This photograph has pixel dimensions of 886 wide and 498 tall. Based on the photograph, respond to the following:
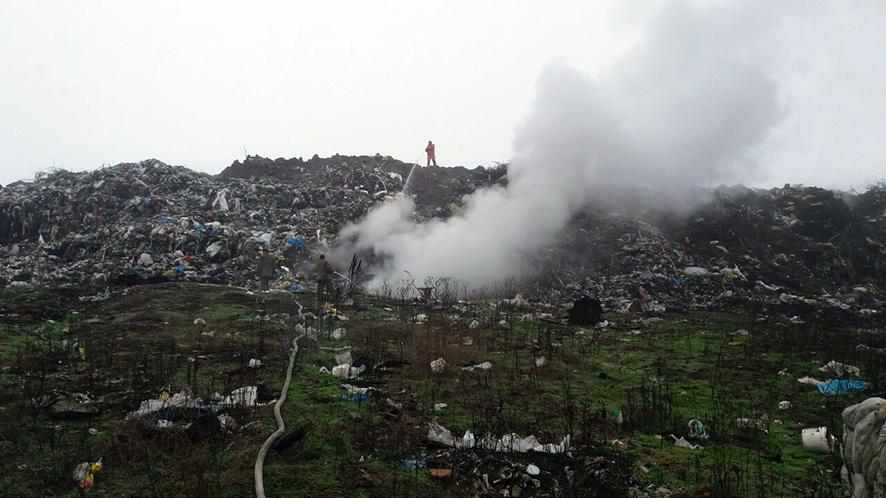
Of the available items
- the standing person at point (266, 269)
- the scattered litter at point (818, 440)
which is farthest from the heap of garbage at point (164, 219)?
the scattered litter at point (818, 440)

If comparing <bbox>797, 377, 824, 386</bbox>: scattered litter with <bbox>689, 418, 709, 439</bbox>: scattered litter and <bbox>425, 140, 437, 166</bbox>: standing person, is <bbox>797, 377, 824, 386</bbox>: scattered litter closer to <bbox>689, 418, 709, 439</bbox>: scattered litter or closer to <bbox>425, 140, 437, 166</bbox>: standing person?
<bbox>689, 418, 709, 439</bbox>: scattered litter

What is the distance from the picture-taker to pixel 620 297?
12266 millimetres

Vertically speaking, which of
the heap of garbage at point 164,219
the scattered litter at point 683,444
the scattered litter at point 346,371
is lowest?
the scattered litter at point 683,444

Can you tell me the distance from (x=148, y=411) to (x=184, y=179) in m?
15.2

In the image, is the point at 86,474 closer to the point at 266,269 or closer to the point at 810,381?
the point at 810,381

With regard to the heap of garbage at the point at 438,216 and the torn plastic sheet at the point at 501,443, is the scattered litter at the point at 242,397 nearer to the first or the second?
the torn plastic sheet at the point at 501,443

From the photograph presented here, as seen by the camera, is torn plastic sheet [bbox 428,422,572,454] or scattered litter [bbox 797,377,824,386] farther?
scattered litter [bbox 797,377,824,386]

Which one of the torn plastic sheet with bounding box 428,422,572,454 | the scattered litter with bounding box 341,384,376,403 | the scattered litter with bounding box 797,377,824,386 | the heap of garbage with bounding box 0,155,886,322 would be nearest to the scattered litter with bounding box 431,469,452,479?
the torn plastic sheet with bounding box 428,422,572,454

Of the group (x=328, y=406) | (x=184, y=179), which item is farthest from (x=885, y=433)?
(x=184, y=179)

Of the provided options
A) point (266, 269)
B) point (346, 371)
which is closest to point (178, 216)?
point (266, 269)

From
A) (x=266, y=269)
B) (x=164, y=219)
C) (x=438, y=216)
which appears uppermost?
(x=438, y=216)

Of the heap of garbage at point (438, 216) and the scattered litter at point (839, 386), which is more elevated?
the heap of garbage at point (438, 216)

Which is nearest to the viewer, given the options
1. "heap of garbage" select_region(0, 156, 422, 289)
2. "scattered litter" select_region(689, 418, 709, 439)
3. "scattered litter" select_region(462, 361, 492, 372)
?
"scattered litter" select_region(689, 418, 709, 439)

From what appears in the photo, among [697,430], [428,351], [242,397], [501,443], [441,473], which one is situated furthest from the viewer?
[428,351]
